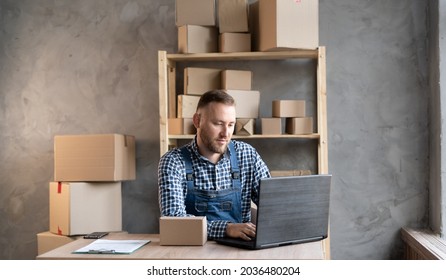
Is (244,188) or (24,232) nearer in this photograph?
(244,188)

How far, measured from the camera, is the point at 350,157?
13.6 ft

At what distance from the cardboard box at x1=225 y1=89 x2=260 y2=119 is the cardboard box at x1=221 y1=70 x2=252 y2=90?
38mm

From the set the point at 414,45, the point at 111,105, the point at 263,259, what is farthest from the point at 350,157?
the point at 263,259

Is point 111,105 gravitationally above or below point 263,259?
above

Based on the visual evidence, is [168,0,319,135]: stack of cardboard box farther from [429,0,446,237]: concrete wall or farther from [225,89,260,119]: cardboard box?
[429,0,446,237]: concrete wall

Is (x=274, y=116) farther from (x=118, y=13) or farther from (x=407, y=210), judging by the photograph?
(x=118, y=13)

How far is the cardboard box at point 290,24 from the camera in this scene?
368 cm

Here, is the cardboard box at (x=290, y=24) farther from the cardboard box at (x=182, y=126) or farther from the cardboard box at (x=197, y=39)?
the cardboard box at (x=182, y=126)

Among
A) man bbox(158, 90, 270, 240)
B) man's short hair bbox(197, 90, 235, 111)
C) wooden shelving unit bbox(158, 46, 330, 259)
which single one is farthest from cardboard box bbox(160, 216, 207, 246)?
wooden shelving unit bbox(158, 46, 330, 259)

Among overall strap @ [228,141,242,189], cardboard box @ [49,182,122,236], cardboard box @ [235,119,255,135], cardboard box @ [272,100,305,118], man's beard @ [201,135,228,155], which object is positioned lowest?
cardboard box @ [49,182,122,236]

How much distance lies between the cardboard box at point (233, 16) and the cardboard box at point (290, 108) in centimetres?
53

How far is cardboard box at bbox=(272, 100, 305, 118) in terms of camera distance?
3848mm

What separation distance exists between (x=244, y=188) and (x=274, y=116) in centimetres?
93

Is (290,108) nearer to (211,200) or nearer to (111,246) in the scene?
(211,200)
